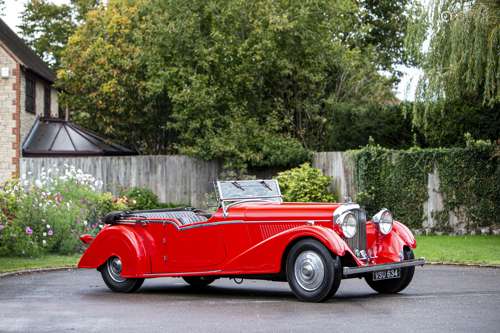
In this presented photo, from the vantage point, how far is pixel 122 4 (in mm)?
35594

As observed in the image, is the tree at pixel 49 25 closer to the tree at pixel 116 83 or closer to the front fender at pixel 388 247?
the tree at pixel 116 83

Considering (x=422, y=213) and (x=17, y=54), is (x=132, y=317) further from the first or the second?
(x=17, y=54)

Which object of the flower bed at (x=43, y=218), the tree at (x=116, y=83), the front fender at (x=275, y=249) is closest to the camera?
the front fender at (x=275, y=249)

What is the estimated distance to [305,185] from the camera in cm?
2502

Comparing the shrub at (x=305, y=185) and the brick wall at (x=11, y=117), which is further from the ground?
the brick wall at (x=11, y=117)

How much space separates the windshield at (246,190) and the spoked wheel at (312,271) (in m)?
1.53

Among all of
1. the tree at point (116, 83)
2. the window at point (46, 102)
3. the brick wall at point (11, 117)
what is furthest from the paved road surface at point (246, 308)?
the window at point (46, 102)

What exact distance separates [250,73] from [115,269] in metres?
16.4

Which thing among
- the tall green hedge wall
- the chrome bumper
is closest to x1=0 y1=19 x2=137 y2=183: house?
the tall green hedge wall

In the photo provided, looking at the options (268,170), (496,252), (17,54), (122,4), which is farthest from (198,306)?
(122,4)

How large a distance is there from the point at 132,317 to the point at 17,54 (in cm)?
2426

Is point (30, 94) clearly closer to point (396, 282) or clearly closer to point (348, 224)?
point (396, 282)

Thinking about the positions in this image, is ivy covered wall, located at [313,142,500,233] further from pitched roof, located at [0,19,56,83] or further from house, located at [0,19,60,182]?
pitched roof, located at [0,19,56,83]

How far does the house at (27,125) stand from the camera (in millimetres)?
31188
